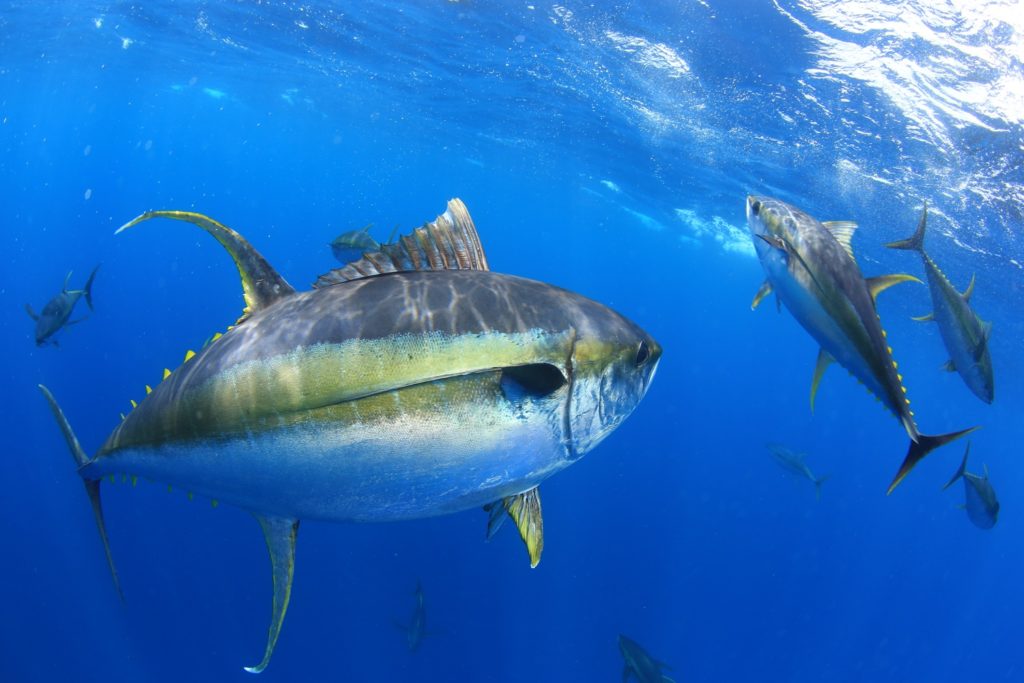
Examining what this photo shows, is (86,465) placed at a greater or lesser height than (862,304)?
lesser

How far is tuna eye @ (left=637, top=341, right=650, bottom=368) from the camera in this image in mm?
1755

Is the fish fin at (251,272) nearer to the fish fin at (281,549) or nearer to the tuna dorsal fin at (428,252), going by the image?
the tuna dorsal fin at (428,252)

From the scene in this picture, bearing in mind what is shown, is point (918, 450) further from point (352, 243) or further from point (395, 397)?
point (352, 243)

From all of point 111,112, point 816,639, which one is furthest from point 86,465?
point 111,112

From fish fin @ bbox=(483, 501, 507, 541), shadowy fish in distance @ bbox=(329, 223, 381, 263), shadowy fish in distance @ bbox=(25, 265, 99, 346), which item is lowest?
shadowy fish in distance @ bbox=(25, 265, 99, 346)

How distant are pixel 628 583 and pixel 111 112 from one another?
155ft

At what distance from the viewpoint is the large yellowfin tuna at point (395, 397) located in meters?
1.47

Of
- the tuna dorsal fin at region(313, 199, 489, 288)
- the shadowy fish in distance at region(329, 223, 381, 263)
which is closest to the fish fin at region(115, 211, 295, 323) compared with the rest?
the tuna dorsal fin at region(313, 199, 489, 288)

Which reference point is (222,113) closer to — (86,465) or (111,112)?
(111,112)

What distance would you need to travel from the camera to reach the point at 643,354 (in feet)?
5.83

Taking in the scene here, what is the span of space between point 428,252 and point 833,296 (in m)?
1.82

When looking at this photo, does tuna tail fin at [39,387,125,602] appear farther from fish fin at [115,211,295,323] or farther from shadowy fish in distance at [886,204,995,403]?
shadowy fish in distance at [886,204,995,403]

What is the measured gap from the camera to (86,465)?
199cm

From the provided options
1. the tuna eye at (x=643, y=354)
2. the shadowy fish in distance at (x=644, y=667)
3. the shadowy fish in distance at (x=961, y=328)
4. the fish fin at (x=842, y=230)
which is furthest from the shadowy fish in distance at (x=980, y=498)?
the tuna eye at (x=643, y=354)
